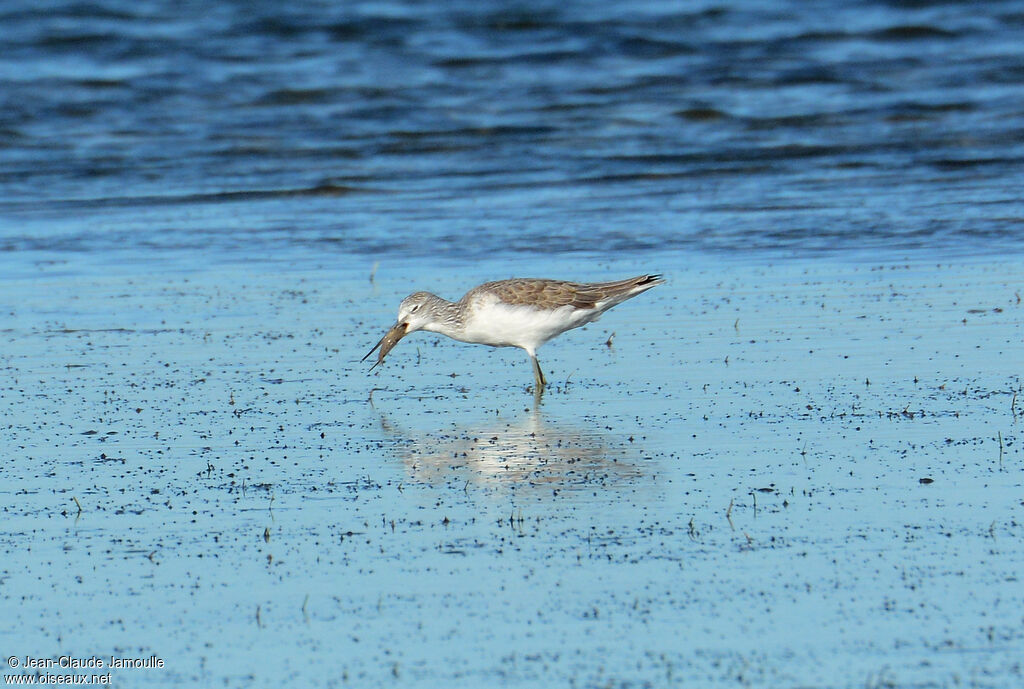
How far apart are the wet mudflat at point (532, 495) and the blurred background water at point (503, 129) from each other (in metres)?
3.12

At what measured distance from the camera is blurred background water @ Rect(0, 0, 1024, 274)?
14.2 m

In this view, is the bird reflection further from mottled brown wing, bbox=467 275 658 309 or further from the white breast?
mottled brown wing, bbox=467 275 658 309

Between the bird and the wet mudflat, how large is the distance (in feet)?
0.80

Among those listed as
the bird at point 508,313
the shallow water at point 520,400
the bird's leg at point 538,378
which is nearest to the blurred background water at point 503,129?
the shallow water at point 520,400

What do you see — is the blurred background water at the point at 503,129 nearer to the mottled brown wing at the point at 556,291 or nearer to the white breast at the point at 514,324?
the mottled brown wing at the point at 556,291

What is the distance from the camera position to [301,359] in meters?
9.56

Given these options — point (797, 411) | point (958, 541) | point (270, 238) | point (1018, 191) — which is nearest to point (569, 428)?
point (797, 411)

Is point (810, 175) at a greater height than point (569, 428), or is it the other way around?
point (569, 428)

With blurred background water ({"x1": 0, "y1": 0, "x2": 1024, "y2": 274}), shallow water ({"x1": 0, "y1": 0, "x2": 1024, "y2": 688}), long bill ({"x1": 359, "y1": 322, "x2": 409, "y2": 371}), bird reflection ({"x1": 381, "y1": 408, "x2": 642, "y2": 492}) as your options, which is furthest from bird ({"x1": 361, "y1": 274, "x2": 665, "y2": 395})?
blurred background water ({"x1": 0, "y1": 0, "x2": 1024, "y2": 274})

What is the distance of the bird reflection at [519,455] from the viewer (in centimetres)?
683

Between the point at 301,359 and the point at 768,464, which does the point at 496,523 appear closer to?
the point at 768,464

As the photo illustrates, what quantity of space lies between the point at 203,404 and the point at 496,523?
108 inches

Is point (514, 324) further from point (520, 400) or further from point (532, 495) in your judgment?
point (532, 495)

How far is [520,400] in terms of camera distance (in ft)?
28.5
